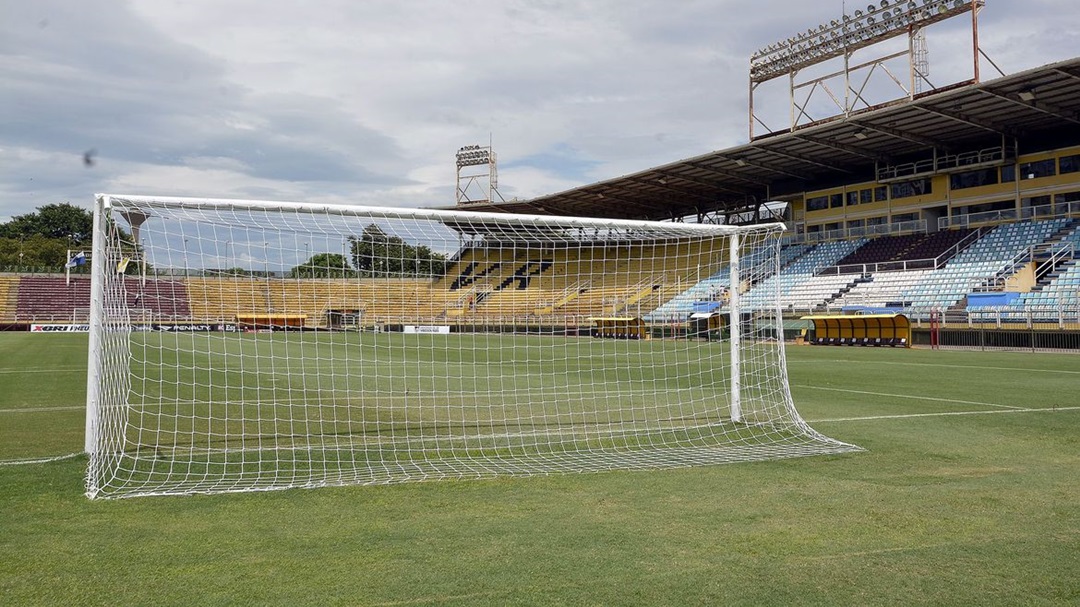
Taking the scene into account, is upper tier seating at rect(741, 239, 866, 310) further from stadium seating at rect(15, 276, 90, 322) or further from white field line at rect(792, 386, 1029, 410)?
stadium seating at rect(15, 276, 90, 322)

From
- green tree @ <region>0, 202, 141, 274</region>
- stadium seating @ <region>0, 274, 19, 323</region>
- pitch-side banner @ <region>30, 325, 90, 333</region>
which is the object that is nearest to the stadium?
pitch-side banner @ <region>30, 325, 90, 333</region>

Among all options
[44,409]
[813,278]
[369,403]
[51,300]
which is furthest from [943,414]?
[51,300]

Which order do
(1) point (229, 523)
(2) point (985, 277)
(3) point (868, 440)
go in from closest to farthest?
(1) point (229, 523) → (3) point (868, 440) → (2) point (985, 277)

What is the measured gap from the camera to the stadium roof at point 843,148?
24703 mm

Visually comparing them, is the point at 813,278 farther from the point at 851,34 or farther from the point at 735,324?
the point at 735,324

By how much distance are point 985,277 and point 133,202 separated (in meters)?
26.8

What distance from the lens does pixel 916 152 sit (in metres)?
32.7

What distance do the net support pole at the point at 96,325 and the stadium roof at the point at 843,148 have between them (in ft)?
80.7

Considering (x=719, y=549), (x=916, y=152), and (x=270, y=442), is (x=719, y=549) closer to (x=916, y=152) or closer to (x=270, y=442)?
(x=270, y=442)

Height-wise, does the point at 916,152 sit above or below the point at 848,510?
above

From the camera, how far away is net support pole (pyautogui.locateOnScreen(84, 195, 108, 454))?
18.9ft

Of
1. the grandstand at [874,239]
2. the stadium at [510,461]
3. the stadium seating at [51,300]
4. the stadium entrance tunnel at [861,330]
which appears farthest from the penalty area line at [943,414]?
the stadium seating at [51,300]

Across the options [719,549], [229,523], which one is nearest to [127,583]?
[229,523]

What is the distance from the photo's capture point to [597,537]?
12.4 feet
